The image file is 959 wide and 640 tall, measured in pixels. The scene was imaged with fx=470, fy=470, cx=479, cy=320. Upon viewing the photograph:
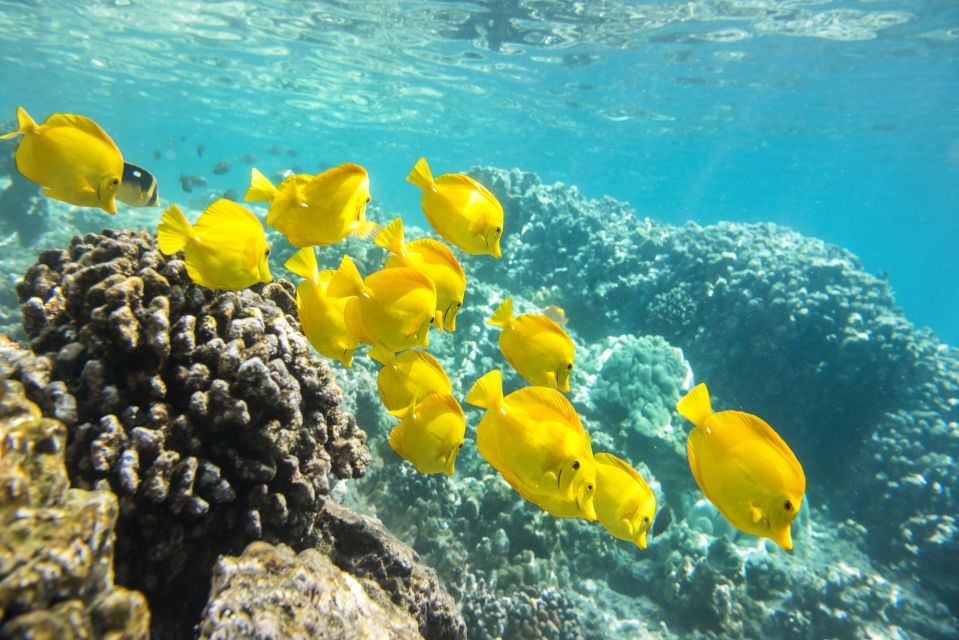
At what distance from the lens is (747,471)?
1.96m

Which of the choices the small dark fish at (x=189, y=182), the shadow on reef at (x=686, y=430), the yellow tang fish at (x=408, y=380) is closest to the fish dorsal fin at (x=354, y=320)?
the yellow tang fish at (x=408, y=380)

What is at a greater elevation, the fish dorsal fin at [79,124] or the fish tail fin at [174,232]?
the fish dorsal fin at [79,124]

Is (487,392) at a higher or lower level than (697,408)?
lower

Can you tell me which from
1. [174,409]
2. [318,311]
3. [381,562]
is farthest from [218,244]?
[381,562]

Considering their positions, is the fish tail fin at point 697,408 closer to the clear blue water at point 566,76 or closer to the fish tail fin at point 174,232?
the fish tail fin at point 174,232

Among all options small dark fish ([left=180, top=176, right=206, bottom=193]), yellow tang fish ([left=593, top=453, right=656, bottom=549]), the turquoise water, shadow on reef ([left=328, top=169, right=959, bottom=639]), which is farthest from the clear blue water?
yellow tang fish ([left=593, top=453, right=656, bottom=549])

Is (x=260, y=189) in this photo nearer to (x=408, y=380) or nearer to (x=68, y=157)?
(x=68, y=157)

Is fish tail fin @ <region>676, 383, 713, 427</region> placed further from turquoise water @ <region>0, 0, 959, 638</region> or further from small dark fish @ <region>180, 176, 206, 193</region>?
small dark fish @ <region>180, 176, 206, 193</region>

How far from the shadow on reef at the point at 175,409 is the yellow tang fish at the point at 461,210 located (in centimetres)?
144

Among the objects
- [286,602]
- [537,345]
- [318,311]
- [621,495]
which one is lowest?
[286,602]

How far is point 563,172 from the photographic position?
73.1 metres

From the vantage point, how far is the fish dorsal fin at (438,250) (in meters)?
2.62

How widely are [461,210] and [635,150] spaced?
47921mm

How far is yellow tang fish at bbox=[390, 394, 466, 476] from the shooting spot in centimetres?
255
